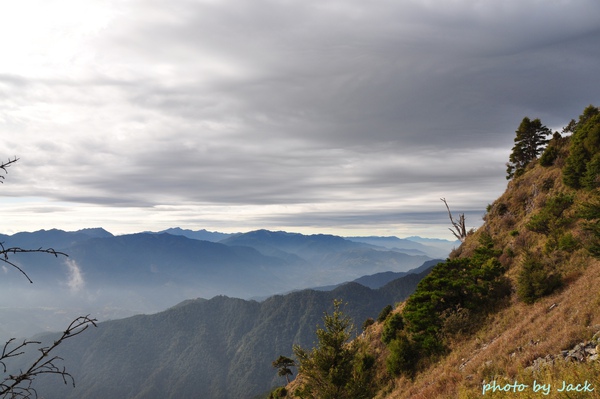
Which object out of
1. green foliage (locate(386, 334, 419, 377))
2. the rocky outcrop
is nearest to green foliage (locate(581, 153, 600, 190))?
green foliage (locate(386, 334, 419, 377))

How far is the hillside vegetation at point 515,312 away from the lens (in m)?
13.6

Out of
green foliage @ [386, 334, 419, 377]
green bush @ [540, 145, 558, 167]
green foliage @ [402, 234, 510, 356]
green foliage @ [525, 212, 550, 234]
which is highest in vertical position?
green bush @ [540, 145, 558, 167]

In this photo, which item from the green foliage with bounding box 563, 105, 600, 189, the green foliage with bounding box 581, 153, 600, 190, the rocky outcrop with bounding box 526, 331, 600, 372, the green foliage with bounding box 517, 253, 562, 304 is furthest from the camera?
the green foliage with bounding box 563, 105, 600, 189

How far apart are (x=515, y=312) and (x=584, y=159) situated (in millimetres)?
16861

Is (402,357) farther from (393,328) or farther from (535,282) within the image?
(535,282)

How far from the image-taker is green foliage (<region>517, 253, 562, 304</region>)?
71.5ft

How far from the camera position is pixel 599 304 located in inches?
597

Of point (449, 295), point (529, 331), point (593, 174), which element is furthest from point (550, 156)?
point (529, 331)

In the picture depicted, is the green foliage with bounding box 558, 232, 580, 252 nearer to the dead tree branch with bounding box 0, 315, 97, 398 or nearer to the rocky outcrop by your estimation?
the rocky outcrop

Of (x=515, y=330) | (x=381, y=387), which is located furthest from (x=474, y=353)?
(x=381, y=387)

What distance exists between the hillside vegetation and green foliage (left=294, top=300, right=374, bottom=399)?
129 millimetres

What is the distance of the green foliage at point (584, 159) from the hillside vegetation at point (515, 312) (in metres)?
0.09

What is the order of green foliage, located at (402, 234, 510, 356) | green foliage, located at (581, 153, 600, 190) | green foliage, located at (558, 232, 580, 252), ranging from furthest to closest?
green foliage, located at (581, 153, 600, 190)
green foliage, located at (402, 234, 510, 356)
green foliage, located at (558, 232, 580, 252)

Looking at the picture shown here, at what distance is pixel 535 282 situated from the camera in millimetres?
22188
